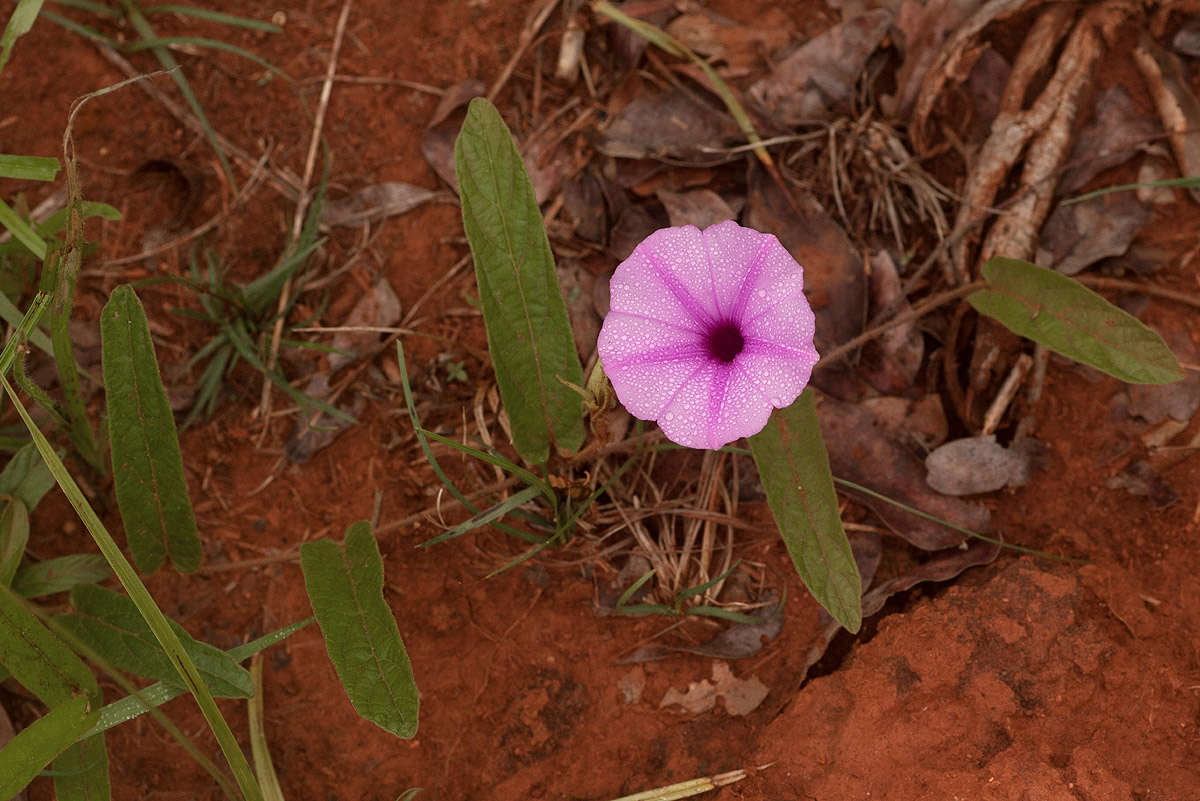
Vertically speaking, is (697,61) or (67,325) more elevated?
(697,61)

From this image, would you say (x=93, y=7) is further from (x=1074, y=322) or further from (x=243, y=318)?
(x=1074, y=322)

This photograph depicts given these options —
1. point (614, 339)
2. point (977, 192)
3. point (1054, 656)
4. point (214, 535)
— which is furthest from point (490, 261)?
point (1054, 656)

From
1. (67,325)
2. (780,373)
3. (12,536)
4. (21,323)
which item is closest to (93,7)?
(67,325)

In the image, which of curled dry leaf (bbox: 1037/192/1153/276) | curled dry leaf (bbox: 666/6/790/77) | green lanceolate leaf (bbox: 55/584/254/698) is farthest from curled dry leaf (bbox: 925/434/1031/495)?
green lanceolate leaf (bbox: 55/584/254/698)

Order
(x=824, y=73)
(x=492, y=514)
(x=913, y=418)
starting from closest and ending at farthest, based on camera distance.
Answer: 1. (x=492, y=514)
2. (x=913, y=418)
3. (x=824, y=73)

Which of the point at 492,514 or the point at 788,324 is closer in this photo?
the point at 788,324

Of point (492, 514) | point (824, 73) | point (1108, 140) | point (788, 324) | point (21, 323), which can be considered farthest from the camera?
point (824, 73)

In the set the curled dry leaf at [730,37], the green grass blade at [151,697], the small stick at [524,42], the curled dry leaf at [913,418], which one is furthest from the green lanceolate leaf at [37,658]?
the curled dry leaf at [730,37]
